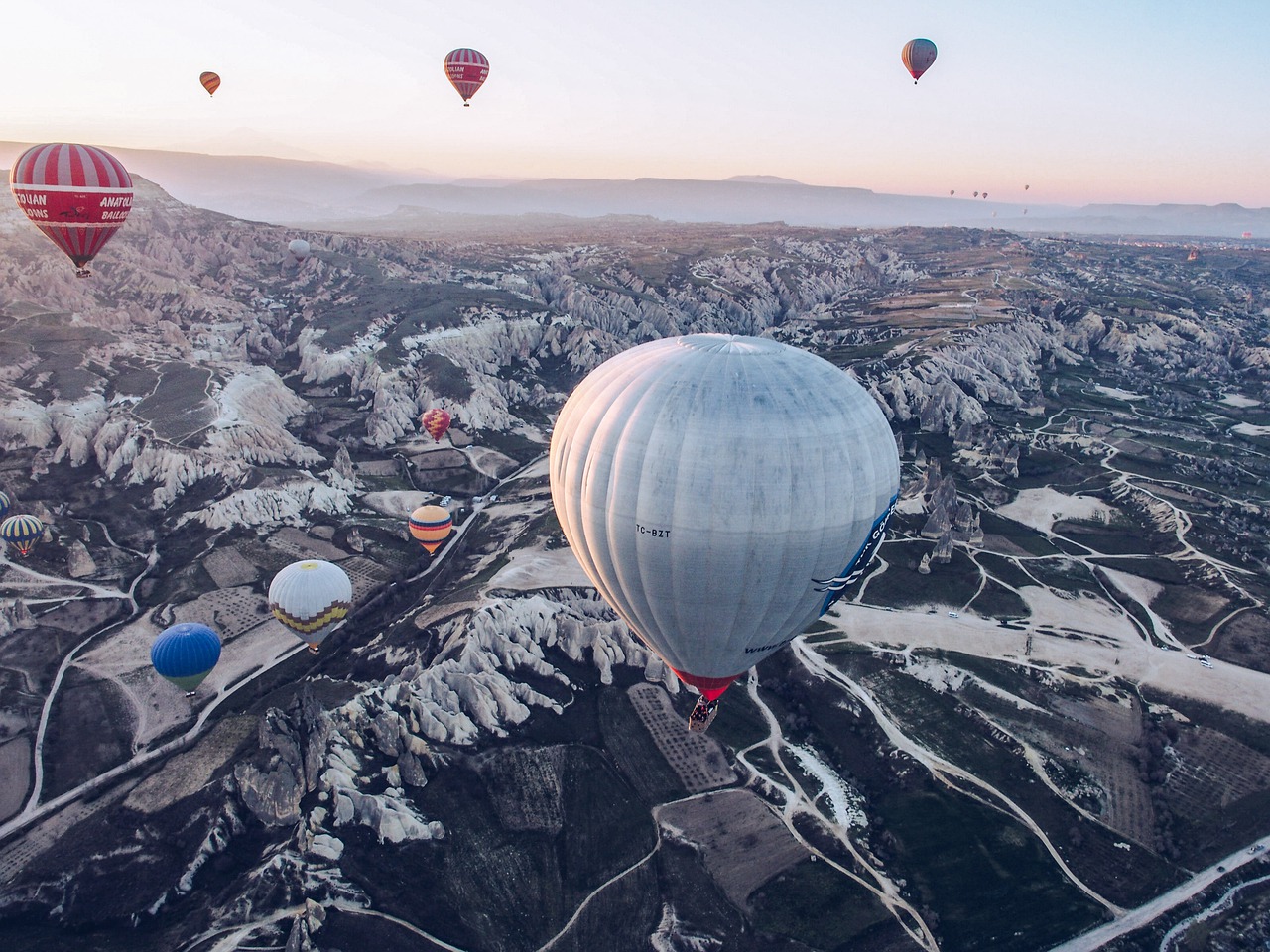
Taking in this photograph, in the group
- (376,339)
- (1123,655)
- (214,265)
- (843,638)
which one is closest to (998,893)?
(843,638)

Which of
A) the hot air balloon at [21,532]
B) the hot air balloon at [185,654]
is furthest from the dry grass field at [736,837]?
the hot air balloon at [21,532]

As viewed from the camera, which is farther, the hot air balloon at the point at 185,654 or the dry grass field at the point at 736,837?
the hot air balloon at the point at 185,654

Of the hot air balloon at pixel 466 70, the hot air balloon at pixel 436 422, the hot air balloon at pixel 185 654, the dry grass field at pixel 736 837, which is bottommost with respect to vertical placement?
the dry grass field at pixel 736 837

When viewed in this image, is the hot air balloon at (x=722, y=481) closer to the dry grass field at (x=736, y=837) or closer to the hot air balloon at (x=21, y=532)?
the dry grass field at (x=736, y=837)

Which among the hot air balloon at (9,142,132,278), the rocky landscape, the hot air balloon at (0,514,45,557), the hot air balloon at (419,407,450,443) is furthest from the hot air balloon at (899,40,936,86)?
the hot air balloon at (0,514,45,557)

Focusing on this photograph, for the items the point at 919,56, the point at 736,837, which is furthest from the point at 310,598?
the point at 919,56

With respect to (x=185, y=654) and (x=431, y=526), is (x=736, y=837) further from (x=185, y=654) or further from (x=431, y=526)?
(x=431, y=526)

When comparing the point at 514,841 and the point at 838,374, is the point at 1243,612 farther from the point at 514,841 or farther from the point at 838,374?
the point at 514,841
